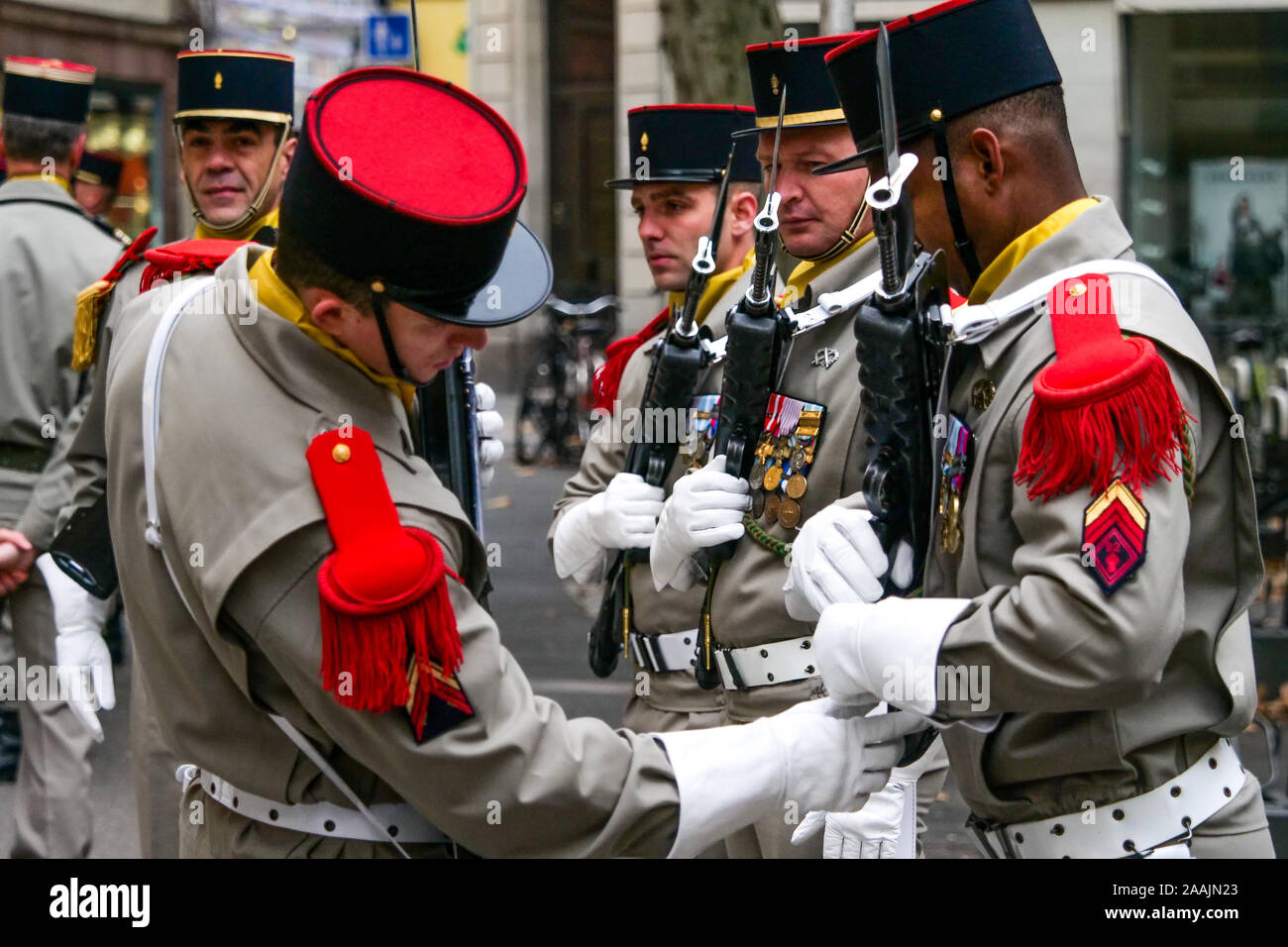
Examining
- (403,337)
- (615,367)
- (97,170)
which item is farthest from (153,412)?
(97,170)

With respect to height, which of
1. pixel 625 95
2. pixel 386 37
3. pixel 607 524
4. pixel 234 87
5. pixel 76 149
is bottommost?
pixel 607 524

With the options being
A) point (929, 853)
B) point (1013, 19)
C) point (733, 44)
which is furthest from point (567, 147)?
point (1013, 19)

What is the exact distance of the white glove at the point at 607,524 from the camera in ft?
12.6

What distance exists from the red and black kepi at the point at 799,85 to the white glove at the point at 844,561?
1184mm

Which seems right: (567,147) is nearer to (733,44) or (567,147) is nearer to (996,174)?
(733,44)

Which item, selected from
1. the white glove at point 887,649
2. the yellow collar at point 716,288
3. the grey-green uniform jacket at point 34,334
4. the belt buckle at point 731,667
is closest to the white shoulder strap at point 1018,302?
the white glove at point 887,649

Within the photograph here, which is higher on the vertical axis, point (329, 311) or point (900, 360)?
point (329, 311)

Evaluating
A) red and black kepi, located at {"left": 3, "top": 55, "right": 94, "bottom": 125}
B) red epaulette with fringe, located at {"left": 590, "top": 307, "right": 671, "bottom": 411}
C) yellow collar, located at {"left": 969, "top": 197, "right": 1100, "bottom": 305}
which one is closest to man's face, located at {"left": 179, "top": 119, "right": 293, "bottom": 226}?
red and black kepi, located at {"left": 3, "top": 55, "right": 94, "bottom": 125}

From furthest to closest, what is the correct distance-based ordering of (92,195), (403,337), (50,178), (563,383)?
(563,383), (92,195), (50,178), (403,337)

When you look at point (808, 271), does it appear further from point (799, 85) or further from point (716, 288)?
Answer: point (716, 288)

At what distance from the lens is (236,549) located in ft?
6.79

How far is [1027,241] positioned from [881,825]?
4.22 feet

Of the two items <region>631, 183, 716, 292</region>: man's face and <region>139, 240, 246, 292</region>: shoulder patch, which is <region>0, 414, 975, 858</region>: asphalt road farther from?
<region>139, 240, 246, 292</region>: shoulder patch

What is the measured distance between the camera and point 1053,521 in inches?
86.8
